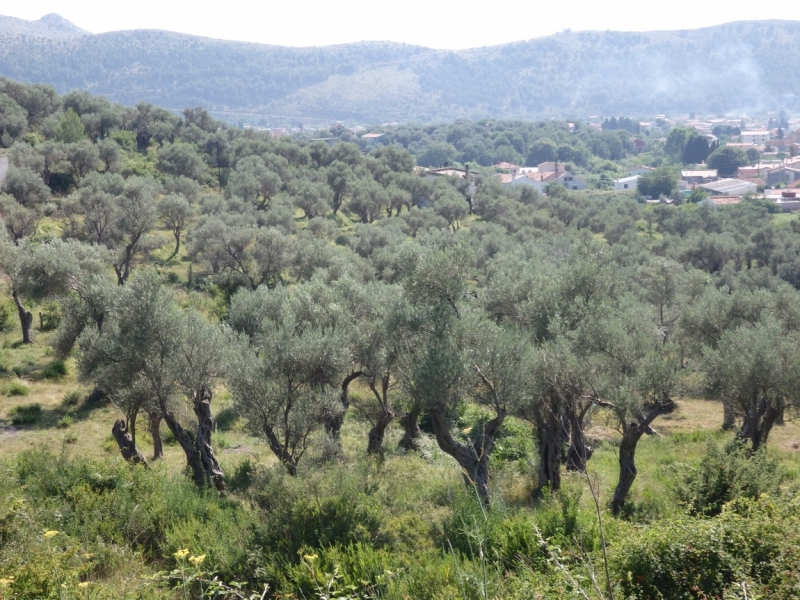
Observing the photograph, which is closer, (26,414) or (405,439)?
Result: (405,439)

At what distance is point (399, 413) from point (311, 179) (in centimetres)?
4584

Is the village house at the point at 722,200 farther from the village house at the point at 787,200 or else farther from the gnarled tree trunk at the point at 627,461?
the gnarled tree trunk at the point at 627,461

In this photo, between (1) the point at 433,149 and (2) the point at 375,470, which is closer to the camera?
(2) the point at 375,470

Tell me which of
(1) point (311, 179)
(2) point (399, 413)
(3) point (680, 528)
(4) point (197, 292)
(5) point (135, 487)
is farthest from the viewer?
(1) point (311, 179)

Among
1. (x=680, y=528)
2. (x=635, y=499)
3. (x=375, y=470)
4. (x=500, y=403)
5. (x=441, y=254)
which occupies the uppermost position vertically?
(x=441, y=254)

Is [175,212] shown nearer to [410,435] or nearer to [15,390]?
[15,390]

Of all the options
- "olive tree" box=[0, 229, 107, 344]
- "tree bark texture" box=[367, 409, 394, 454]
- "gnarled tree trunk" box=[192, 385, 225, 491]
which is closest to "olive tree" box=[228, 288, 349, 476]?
"gnarled tree trunk" box=[192, 385, 225, 491]

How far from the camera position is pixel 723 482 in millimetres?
12625

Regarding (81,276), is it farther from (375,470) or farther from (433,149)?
(433,149)

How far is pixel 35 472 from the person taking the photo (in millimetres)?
13359

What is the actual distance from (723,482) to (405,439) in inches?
392

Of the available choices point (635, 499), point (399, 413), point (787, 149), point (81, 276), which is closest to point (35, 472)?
point (399, 413)

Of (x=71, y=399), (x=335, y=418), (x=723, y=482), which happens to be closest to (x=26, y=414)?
(x=71, y=399)

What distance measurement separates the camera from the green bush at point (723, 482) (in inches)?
484
